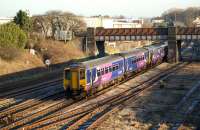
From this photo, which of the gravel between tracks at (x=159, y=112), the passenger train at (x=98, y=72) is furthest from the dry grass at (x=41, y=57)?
the gravel between tracks at (x=159, y=112)

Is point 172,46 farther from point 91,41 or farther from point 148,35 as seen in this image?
point 91,41

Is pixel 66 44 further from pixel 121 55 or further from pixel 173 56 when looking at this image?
pixel 121 55

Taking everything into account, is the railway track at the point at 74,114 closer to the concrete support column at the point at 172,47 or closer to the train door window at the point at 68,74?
the train door window at the point at 68,74

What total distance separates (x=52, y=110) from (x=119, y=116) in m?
4.99

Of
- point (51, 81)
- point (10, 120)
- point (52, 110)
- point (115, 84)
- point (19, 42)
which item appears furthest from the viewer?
point (19, 42)

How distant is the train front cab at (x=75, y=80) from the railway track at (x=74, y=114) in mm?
874

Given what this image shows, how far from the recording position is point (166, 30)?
66.7 meters

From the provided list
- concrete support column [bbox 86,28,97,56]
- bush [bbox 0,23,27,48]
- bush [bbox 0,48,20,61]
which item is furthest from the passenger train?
concrete support column [bbox 86,28,97,56]

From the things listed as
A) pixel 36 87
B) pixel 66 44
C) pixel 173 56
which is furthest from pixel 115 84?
pixel 66 44

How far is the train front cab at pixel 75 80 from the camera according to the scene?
2750 centimetres

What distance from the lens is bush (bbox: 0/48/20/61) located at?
163 ft

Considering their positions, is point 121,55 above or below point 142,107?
above

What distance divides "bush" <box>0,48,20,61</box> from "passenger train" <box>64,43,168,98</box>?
18230 mm

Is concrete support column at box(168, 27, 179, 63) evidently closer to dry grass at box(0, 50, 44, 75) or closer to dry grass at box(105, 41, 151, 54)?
dry grass at box(105, 41, 151, 54)
